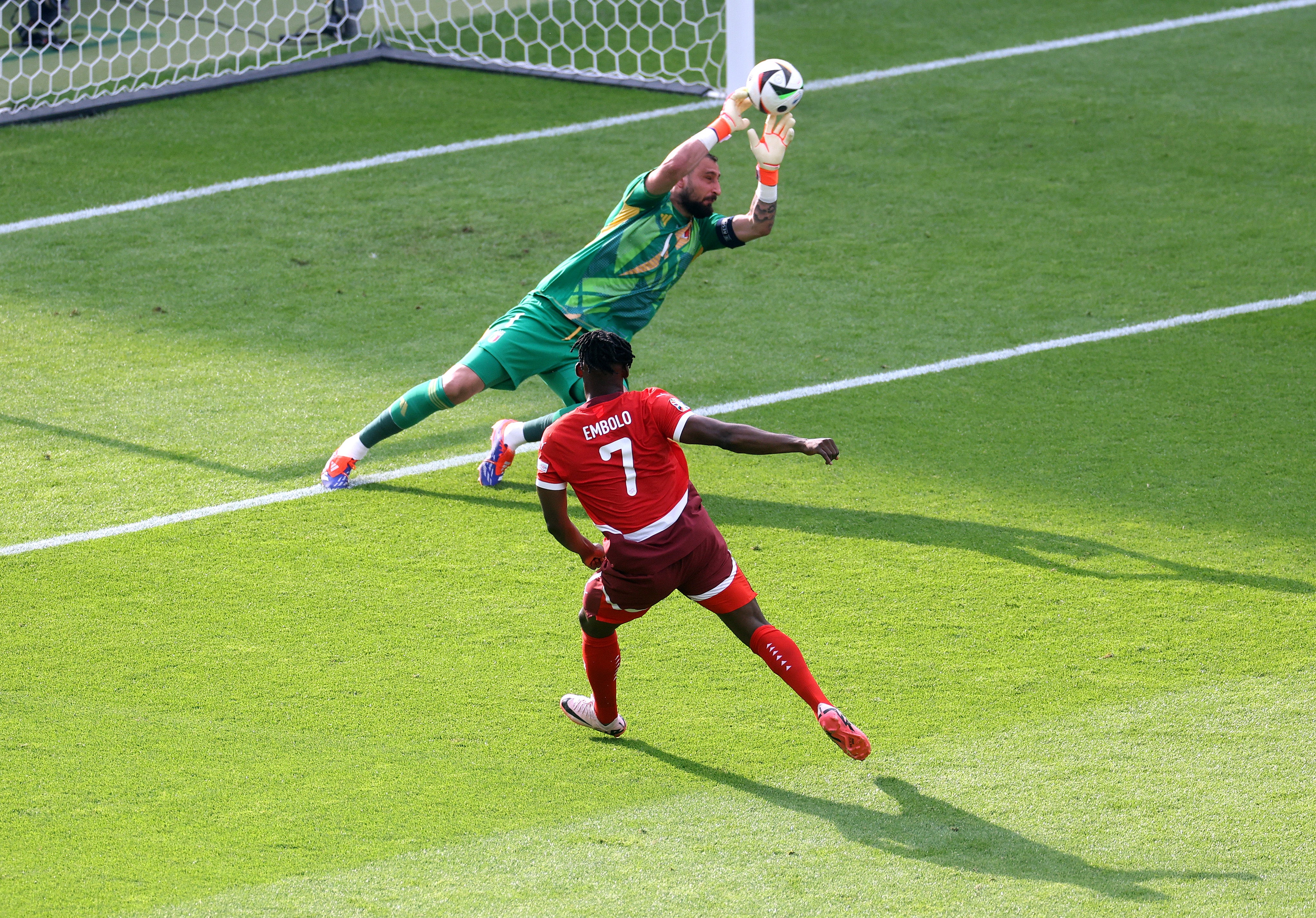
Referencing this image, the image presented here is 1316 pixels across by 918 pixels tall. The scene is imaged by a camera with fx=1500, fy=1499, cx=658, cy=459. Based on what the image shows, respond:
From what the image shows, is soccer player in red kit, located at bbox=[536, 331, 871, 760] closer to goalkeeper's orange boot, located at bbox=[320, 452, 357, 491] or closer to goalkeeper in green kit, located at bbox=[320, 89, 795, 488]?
goalkeeper in green kit, located at bbox=[320, 89, 795, 488]

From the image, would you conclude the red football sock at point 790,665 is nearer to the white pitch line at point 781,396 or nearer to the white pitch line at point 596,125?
the white pitch line at point 781,396

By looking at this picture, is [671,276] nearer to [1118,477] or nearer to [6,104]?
[1118,477]

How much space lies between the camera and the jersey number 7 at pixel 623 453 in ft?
16.2

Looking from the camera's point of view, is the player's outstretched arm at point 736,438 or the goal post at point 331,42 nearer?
the player's outstretched arm at point 736,438

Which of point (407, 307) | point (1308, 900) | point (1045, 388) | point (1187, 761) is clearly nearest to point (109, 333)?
point (407, 307)

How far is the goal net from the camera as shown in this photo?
13.0 m

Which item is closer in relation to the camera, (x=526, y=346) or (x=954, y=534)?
(x=954, y=534)

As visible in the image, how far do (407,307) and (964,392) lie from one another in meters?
3.60

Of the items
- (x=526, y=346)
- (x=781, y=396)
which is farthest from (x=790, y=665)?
(x=781, y=396)

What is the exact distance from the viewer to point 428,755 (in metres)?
5.32

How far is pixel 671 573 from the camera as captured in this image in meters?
5.03

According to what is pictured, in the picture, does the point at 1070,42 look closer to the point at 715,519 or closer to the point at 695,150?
the point at 695,150

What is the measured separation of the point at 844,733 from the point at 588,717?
1.00 m

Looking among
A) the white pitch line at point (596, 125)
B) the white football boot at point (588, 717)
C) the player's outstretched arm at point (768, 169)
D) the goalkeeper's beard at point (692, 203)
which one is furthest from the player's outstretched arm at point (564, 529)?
the white pitch line at point (596, 125)
